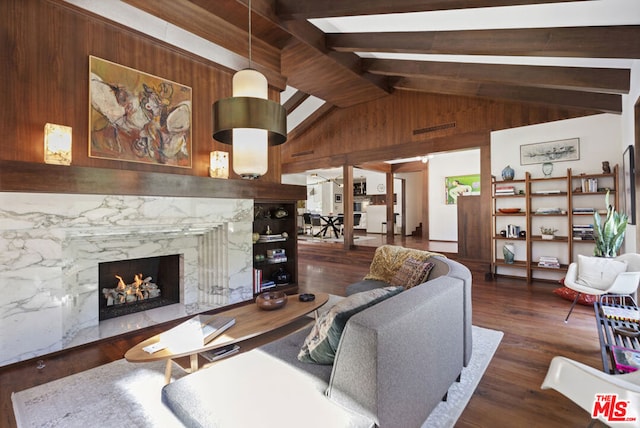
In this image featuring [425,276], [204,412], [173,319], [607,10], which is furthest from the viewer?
[173,319]

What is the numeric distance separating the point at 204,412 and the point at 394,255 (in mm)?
2783

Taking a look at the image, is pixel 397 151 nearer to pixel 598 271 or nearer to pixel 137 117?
pixel 598 271

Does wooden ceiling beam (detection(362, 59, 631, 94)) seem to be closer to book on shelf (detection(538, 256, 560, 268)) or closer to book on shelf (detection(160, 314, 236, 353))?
book on shelf (detection(538, 256, 560, 268))

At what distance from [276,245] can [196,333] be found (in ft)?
9.85

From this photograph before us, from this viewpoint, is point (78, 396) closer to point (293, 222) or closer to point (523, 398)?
point (523, 398)

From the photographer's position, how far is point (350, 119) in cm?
761

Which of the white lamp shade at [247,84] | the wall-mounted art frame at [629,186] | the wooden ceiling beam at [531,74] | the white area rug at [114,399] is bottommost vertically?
the white area rug at [114,399]

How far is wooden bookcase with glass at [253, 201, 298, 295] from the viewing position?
4.86m

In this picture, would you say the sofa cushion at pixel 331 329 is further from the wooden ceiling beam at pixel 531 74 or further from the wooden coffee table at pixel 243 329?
the wooden ceiling beam at pixel 531 74

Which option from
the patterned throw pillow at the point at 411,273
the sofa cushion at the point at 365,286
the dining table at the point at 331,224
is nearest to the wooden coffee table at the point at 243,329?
the sofa cushion at the point at 365,286

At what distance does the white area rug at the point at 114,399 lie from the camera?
73.8 inches

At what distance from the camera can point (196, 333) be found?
2.21 metres

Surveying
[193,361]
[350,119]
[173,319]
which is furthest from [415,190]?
[193,361]

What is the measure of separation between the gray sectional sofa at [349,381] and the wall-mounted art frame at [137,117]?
277cm
